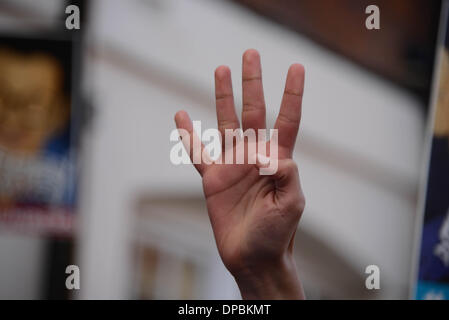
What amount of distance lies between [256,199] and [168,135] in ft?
3.67

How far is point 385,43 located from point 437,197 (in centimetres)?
63

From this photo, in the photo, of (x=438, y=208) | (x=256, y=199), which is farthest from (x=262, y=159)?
(x=438, y=208)

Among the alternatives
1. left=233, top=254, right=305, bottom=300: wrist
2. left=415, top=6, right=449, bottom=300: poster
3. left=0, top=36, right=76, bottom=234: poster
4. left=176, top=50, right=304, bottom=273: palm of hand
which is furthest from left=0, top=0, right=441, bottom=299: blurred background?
left=233, top=254, right=305, bottom=300: wrist

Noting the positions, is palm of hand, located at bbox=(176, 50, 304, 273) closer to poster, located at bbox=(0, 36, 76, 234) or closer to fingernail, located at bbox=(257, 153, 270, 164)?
fingernail, located at bbox=(257, 153, 270, 164)

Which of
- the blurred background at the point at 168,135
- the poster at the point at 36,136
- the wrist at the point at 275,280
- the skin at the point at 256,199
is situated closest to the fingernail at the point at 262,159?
the skin at the point at 256,199

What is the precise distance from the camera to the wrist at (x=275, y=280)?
1.08 metres

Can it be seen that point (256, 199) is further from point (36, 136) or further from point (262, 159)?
point (36, 136)

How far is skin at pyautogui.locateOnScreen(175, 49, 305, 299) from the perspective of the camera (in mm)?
1081

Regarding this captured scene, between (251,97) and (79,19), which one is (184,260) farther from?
(251,97)

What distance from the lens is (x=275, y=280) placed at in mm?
1085

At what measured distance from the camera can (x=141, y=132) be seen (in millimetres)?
2221

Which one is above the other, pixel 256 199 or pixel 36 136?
pixel 36 136

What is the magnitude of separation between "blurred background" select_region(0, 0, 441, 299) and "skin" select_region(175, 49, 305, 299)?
3.07ft

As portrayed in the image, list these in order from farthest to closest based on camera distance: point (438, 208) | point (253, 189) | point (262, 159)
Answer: point (438, 208), point (253, 189), point (262, 159)
